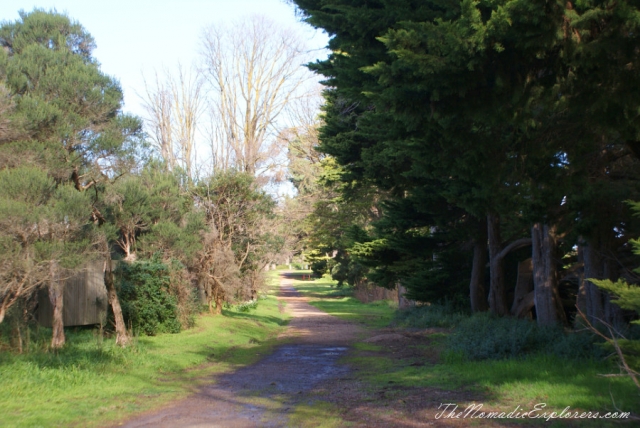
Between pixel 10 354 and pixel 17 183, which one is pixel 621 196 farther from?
pixel 10 354

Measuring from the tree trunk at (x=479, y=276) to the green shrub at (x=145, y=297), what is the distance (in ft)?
31.8

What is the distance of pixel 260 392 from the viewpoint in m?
9.81

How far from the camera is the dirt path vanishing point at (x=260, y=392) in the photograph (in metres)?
7.72

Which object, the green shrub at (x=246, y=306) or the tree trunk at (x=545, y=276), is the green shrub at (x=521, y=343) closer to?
the tree trunk at (x=545, y=276)

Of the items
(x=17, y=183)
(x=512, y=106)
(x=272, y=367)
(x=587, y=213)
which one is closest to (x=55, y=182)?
(x=17, y=183)

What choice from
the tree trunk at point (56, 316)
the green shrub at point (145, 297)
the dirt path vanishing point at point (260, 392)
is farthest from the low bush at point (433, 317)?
the tree trunk at point (56, 316)

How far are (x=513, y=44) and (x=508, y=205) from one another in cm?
343

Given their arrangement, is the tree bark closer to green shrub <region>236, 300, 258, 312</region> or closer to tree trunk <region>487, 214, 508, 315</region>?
tree trunk <region>487, 214, 508, 315</region>

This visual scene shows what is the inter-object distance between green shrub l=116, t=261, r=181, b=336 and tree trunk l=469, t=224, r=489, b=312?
9.68 meters

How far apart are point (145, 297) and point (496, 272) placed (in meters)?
10.4

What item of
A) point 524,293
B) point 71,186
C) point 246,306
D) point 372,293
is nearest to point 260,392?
point 71,186

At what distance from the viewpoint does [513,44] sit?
697 cm

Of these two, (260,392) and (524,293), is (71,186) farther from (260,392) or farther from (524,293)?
(524,293)

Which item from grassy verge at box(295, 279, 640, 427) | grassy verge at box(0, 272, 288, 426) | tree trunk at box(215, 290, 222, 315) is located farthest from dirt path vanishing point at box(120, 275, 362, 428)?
tree trunk at box(215, 290, 222, 315)
